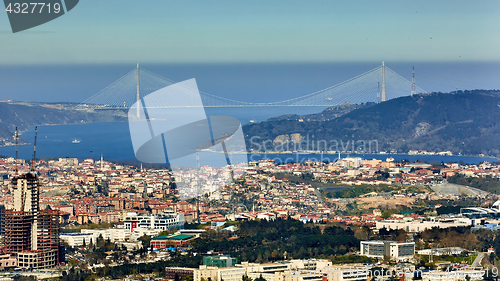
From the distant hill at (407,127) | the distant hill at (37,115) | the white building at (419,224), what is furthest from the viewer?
the distant hill at (37,115)

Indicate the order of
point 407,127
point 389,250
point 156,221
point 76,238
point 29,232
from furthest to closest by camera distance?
point 407,127
point 156,221
point 76,238
point 389,250
point 29,232

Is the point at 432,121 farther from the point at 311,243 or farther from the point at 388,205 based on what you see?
the point at 311,243

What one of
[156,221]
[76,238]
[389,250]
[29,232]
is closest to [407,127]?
[156,221]

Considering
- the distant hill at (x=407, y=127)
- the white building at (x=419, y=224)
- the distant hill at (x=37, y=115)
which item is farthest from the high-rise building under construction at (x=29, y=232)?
the distant hill at (x=37, y=115)

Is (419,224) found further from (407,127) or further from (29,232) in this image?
(407,127)

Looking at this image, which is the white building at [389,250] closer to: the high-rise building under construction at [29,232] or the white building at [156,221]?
the white building at [156,221]

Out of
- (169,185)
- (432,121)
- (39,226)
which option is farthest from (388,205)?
(432,121)
